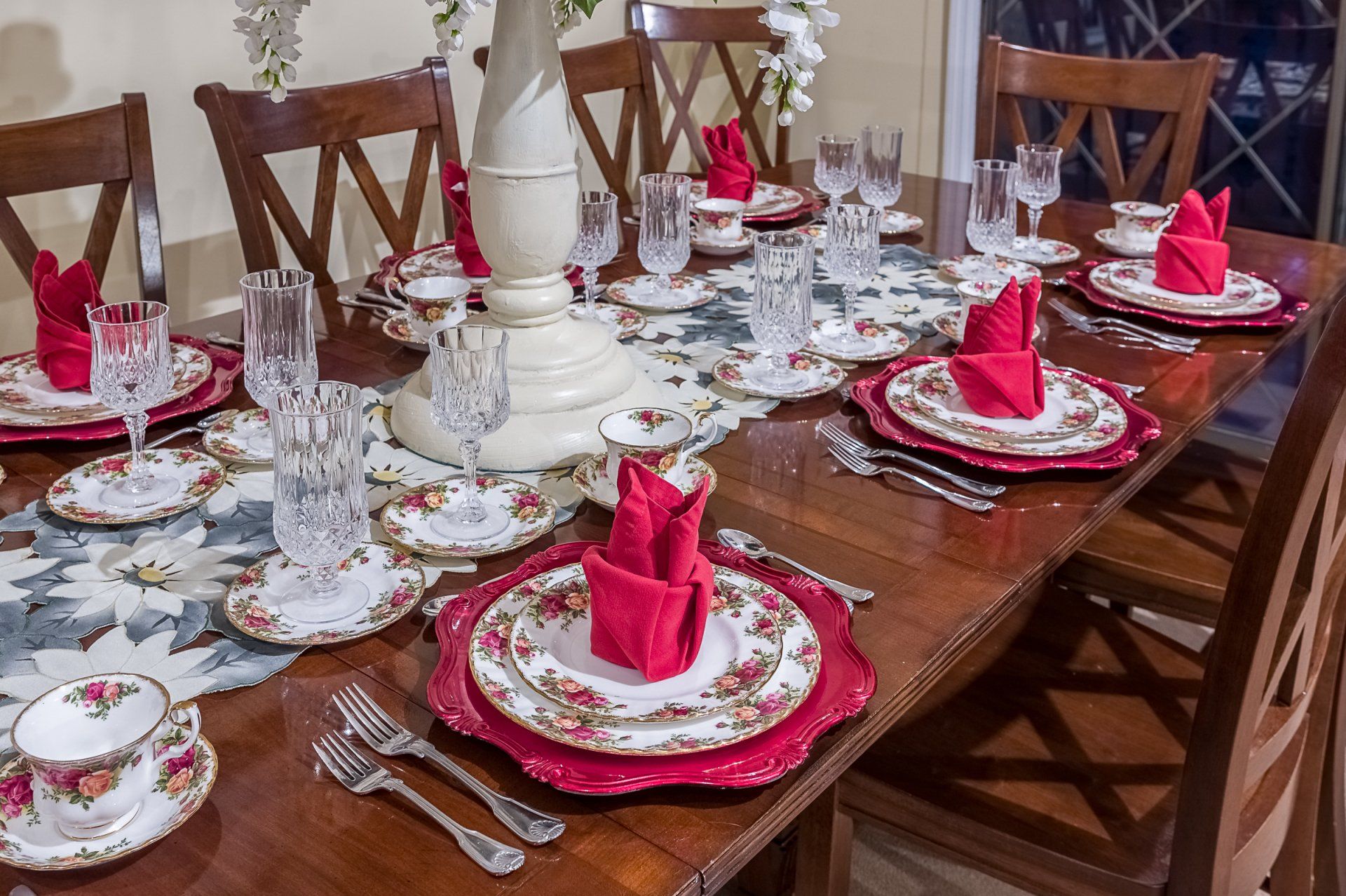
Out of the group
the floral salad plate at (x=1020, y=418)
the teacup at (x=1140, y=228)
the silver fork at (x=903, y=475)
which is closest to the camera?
the silver fork at (x=903, y=475)

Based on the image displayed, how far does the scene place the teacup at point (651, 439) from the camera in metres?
1.07

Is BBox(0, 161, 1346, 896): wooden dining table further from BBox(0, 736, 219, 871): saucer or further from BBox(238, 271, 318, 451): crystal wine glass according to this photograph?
BBox(238, 271, 318, 451): crystal wine glass

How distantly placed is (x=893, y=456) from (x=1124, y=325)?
54cm

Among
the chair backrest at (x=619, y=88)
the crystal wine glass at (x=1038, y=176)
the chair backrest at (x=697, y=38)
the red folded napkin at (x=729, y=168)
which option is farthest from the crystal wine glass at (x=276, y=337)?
the chair backrest at (x=697, y=38)

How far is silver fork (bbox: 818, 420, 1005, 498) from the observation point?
115cm

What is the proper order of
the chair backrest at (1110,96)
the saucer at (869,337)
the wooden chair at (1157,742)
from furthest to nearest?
1. the chair backrest at (1110,96)
2. the saucer at (869,337)
3. the wooden chair at (1157,742)

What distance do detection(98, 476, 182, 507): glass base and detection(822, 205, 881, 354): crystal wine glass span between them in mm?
767

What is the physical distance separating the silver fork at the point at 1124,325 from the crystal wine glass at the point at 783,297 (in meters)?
0.44

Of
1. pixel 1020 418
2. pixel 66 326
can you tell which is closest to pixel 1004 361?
pixel 1020 418

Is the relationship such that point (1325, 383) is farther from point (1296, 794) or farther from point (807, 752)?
point (1296, 794)

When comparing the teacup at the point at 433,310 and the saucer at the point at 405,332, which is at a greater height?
the teacup at the point at 433,310

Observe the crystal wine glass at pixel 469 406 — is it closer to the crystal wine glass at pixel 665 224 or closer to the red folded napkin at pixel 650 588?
the red folded napkin at pixel 650 588

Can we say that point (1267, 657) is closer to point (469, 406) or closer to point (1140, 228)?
point (469, 406)

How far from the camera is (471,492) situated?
3.55 ft
